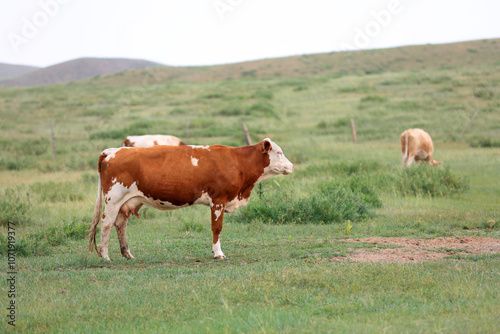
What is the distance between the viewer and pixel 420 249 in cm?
799

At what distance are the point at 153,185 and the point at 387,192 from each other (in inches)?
315

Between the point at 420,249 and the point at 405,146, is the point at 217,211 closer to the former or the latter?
the point at 420,249

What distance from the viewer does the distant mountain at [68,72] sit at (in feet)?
377

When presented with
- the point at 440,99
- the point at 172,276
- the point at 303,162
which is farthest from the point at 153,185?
the point at 440,99

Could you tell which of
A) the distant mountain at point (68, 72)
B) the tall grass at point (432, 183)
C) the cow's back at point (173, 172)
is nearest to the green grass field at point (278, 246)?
the tall grass at point (432, 183)

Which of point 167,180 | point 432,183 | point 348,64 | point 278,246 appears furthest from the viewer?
point 348,64

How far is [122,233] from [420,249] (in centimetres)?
443

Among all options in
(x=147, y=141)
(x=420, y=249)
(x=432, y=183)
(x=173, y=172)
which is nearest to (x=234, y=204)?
(x=173, y=172)

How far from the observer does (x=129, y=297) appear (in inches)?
223

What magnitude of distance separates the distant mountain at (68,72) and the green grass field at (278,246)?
305 feet

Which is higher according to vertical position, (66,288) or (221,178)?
(221,178)

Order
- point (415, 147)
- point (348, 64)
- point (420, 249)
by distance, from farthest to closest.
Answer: point (348, 64)
point (415, 147)
point (420, 249)

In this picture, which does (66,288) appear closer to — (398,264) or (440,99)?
(398,264)

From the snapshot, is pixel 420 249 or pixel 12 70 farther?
pixel 12 70
